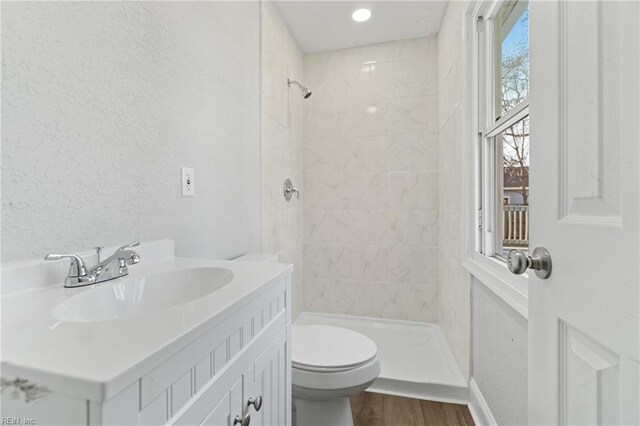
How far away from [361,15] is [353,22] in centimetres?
9

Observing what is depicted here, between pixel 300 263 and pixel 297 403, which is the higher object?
pixel 300 263

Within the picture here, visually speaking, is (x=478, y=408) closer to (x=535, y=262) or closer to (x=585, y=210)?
(x=535, y=262)

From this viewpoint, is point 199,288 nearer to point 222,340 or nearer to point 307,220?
point 222,340

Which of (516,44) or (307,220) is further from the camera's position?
(307,220)

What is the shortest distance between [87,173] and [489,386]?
Result: 1.73 m

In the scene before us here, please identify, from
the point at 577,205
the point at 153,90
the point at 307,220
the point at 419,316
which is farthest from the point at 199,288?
the point at 419,316

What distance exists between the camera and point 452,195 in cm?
185

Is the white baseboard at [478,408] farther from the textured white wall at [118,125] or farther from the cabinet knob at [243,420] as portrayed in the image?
the textured white wall at [118,125]

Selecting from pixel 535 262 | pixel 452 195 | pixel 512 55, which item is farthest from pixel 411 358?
pixel 512 55

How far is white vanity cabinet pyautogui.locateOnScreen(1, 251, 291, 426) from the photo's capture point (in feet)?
1.15

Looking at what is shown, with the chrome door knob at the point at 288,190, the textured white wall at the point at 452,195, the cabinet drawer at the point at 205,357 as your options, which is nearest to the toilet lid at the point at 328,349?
the cabinet drawer at the point at 205,357

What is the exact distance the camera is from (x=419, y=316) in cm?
239

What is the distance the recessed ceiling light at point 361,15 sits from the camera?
2.03m

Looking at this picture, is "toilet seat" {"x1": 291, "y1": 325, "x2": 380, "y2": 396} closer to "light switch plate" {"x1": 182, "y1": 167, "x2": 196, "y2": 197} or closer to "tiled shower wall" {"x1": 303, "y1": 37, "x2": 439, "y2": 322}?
"light switch plate" {"x1": 182, "y1": 167, "x2": 196, "y2": 197}
